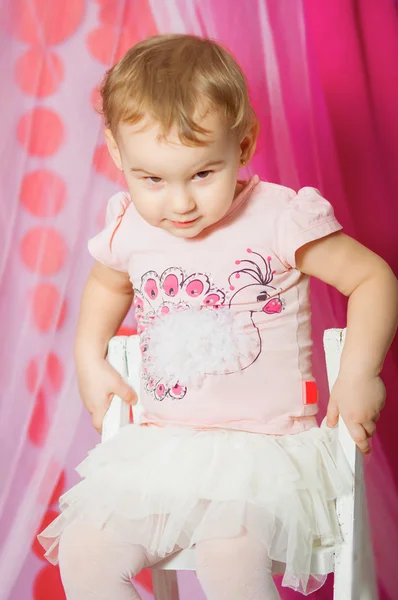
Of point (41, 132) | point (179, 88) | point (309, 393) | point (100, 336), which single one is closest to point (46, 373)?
point (100, 336)

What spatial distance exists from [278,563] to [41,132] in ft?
2.73

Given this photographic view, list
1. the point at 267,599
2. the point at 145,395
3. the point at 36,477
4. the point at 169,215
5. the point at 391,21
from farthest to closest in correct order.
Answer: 1. the point at 36,477
2. the point at 391,21
3. the point at 145,395
4. the point at 169,215
5. the point at 267,599

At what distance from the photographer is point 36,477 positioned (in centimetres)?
154

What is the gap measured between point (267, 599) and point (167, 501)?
0.15 m

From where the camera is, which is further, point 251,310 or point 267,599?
point 251,310

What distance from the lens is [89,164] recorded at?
4.90 feet

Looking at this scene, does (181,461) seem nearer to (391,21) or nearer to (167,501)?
(167,501)

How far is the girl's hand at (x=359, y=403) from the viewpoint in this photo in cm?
107

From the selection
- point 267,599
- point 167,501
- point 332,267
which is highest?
point 332,267

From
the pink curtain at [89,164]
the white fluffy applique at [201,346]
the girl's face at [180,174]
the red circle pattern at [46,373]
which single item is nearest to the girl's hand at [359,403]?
the white fluffy applique at [201,346]

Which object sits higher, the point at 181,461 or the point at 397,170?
the point at 397,170

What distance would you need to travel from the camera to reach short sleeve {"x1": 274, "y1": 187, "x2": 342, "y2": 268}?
1.11m

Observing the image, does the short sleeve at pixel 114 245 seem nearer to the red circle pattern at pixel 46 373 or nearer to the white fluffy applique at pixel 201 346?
the white fluffy applique at pixel 201 346

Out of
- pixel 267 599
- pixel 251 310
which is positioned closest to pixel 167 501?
pixel 267 599
